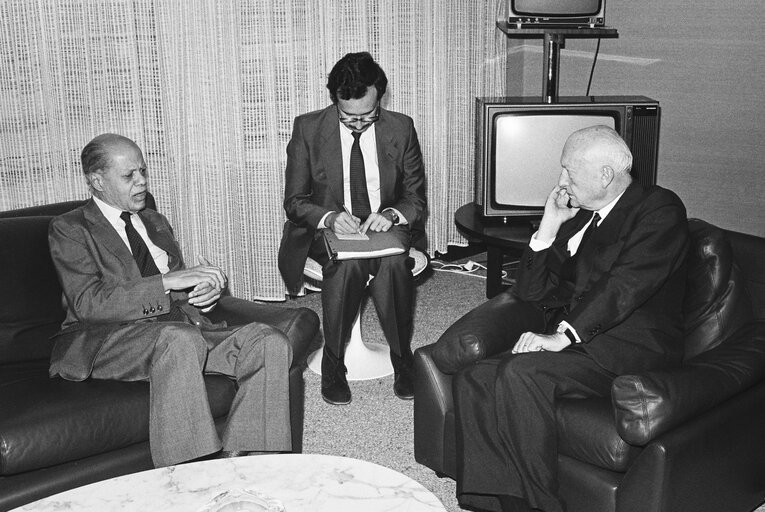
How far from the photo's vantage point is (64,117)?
372 centimetres

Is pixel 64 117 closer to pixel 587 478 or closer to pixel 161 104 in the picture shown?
pixel 161 104

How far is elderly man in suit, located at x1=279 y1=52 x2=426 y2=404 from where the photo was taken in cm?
335

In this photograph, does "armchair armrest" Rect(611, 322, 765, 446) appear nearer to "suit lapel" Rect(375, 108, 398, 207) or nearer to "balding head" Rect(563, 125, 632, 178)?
"balding head" Rect(563, 125, 632, 178)

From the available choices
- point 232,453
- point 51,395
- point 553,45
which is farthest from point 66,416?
point 553,45

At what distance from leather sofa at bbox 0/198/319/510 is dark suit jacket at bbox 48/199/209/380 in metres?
0.09

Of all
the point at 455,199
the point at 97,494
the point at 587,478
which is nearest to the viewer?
the point at 97,494

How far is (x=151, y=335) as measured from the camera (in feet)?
8.51

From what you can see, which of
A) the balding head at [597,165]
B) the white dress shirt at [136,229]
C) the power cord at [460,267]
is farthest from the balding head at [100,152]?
the power cord at [460,267]

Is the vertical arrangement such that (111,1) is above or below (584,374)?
above

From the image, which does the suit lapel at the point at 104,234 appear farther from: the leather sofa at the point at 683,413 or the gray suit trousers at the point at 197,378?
the leather sofa at the point at 683,413

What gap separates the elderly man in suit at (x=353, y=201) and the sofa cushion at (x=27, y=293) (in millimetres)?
970

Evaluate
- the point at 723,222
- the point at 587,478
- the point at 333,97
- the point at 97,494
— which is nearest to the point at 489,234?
the point at 333,97

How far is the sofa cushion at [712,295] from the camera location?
2596mm

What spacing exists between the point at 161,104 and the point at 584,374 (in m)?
2.28
